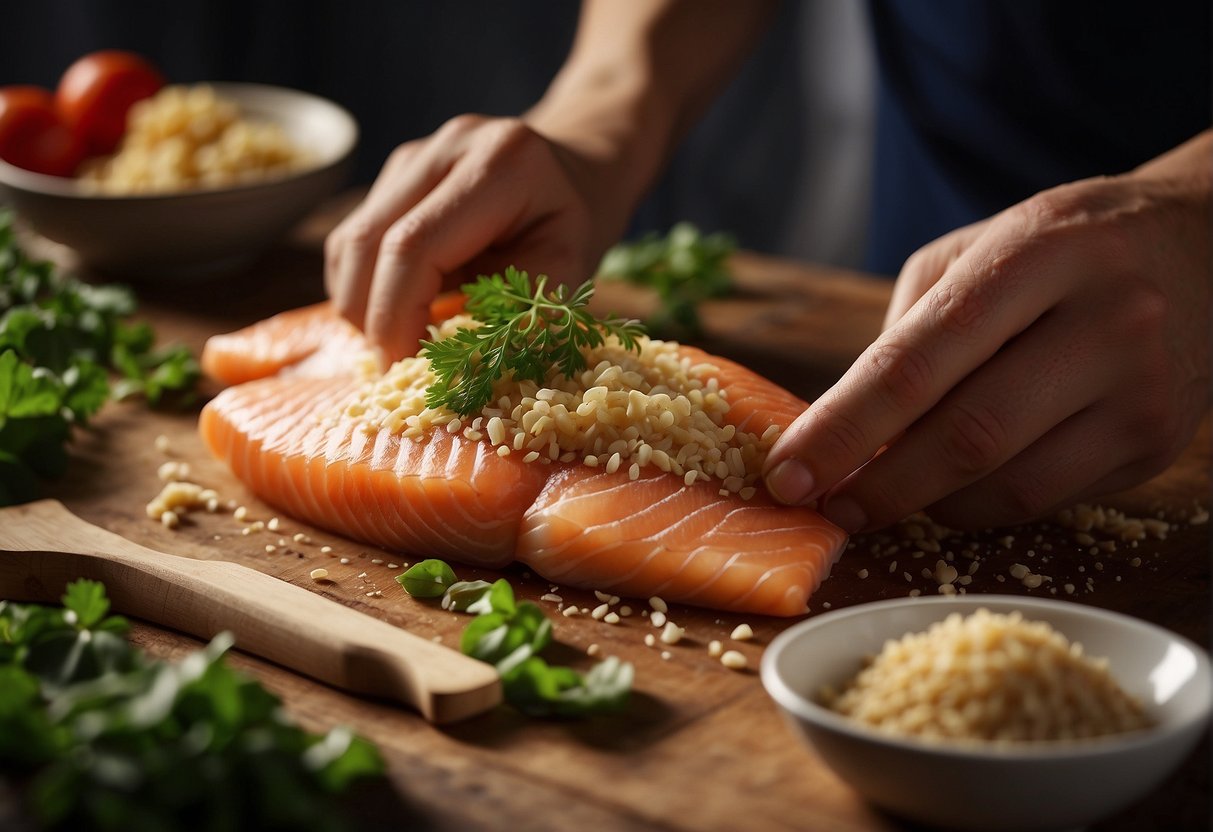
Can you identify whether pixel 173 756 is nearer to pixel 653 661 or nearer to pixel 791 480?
pixel 653 661

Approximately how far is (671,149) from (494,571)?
1638 millimetres

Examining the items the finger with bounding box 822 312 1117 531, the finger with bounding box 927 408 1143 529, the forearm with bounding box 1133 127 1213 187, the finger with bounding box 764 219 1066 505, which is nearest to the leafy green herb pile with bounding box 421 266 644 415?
the finger with bounding box 764 219 1066 505

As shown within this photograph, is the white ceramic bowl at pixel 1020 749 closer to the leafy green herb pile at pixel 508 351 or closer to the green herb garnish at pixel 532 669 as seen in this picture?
the green herb garnish at pixel 532 669

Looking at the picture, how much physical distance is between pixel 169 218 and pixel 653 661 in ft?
6.59

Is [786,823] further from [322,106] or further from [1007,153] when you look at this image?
[322,106]

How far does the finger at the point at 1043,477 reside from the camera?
2.01 m

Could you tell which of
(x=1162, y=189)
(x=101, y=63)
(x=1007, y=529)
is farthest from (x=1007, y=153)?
(x=101, y=63)

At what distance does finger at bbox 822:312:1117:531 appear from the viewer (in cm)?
192

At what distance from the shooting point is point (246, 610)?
1.75 meters

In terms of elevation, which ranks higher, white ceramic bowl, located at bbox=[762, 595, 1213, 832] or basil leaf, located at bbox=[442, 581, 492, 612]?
white ceramic bowl, located at bbox=[762, 595, 1213, 832]

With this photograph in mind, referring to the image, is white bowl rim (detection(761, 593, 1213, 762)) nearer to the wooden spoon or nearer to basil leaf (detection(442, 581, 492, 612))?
the wooden spoon

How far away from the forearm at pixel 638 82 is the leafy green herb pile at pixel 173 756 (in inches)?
68.3

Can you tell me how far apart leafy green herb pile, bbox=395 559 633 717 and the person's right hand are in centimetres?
77

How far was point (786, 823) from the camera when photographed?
4.60 ft
